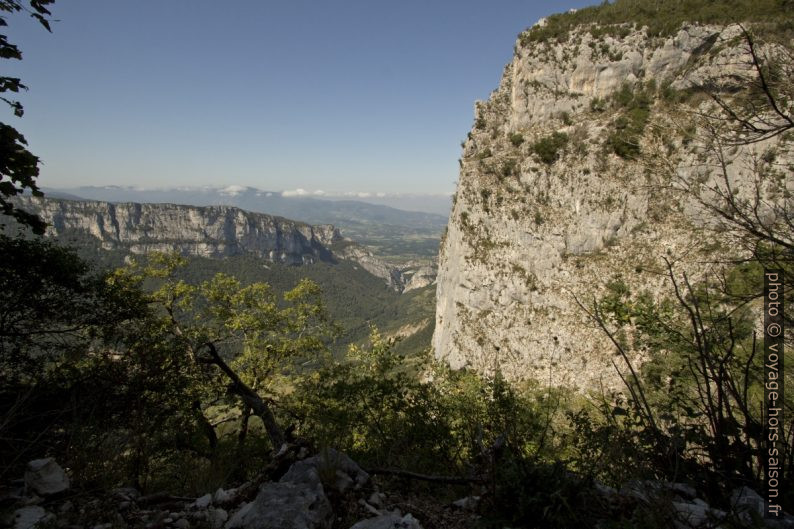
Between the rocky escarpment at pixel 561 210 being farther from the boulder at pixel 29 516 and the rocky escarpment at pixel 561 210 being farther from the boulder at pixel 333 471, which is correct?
the boulder at pixel 29 516

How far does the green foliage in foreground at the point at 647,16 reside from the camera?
32000 millimetres

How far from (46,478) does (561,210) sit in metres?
39.2

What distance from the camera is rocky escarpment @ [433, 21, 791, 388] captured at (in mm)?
31719

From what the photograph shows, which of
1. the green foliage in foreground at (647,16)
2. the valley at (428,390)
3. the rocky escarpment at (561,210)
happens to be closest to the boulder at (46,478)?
the valley at (428,390)

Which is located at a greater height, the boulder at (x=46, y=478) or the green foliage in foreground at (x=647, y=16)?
the green foliage in foreground at (x=647, y=16)

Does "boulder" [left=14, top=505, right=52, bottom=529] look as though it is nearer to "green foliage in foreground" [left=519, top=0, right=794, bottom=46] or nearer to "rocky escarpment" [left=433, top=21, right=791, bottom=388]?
"rocky escarpment" [left=433, top=21, right=791, bottom=388]

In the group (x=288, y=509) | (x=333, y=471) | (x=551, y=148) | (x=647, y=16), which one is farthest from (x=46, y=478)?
(x=647, y=16)

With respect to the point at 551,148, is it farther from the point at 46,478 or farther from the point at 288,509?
the point at 46,478

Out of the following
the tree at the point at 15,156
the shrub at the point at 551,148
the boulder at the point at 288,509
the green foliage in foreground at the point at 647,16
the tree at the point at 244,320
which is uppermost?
the green foliage in foreground at the point at 647,16

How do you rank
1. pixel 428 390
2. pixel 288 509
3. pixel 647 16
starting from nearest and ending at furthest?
pixel 288 509, pixel 428 390, pixel 647 16

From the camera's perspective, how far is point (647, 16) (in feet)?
129

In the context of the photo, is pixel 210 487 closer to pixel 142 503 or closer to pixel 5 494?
pixel 142 503

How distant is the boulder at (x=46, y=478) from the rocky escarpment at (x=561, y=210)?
97.4 ft

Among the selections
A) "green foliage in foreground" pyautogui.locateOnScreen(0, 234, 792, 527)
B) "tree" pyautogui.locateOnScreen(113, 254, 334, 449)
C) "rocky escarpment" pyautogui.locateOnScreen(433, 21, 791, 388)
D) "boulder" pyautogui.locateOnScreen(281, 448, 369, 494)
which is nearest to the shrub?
"rocky escarpment" pyautogui.locateOnScreen(433, 21, 791, 388)
